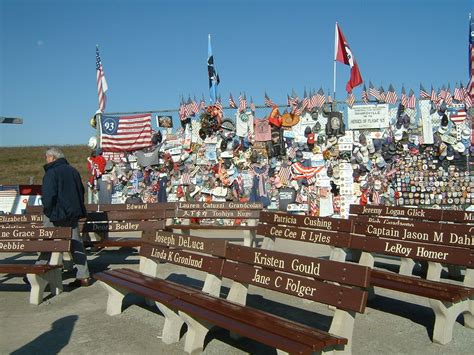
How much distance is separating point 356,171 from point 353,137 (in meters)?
0.83

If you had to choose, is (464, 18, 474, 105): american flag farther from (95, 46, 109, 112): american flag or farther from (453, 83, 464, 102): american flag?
(95, 46, 109, 112): american flag

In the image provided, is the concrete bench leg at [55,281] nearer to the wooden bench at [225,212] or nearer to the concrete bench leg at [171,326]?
the concrete bench leg at [171,326]

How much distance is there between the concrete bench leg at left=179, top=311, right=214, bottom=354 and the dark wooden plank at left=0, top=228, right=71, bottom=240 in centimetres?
288

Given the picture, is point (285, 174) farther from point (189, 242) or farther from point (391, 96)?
point (189, 242)

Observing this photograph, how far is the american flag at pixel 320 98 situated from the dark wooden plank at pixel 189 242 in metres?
7.29

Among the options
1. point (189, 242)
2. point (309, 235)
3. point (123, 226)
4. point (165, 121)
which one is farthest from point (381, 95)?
point (189, 242)

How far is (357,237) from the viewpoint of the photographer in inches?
240

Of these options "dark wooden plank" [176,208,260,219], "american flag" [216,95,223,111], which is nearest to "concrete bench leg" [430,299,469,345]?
"dark wooden plank" [176,208,260,219]

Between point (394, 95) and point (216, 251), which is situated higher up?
point (394, 95)

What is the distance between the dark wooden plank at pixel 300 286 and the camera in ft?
13.0

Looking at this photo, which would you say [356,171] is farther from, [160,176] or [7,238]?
[7,238]

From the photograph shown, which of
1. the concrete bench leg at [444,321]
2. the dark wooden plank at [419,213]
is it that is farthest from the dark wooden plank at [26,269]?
the dark wooden plank at [419,213]

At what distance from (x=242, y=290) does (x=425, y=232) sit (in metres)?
2.36

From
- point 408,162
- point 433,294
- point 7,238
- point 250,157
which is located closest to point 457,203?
A: point 408,162
